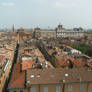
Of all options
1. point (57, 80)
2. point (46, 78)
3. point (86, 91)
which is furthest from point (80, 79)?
point (46, 78)

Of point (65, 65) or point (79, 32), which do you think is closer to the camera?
point (65, 65)

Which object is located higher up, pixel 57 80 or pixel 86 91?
pixel 57 80

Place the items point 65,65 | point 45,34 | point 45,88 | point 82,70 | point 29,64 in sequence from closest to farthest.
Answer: point 45,88
point 82,70
point 29,64
point 65,65
point 45,34

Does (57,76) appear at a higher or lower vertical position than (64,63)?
higher

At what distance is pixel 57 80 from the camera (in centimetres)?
2300

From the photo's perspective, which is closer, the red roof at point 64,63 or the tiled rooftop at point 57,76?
the tiled rooftop at point 57,76

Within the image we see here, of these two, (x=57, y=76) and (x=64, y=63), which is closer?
(x=57, y=76)

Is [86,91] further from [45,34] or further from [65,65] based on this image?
[45,34]

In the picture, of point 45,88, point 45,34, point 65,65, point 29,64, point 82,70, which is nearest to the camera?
point 45,88

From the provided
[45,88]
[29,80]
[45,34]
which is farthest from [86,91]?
[45,34]

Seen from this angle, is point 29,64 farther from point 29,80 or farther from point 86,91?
point 86,91

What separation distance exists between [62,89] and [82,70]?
6.09 metres

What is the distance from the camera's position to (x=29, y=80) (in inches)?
891

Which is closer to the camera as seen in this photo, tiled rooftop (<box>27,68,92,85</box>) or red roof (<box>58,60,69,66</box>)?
tiled rooftop (<box>27,68,92,85</box>)
